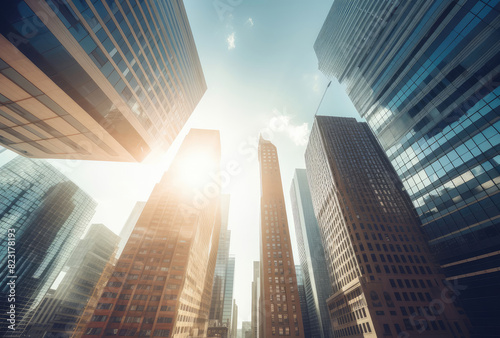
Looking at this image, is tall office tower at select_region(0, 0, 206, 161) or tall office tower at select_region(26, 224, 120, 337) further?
tall office tower at select_region(26, 224, 120, 337)

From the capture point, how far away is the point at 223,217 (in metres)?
191

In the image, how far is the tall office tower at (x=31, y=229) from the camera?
81.6m

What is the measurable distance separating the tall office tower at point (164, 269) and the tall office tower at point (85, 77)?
54140 millimetres

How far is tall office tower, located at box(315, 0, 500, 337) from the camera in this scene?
3456 cm

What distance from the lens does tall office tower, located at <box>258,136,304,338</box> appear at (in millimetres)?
59500

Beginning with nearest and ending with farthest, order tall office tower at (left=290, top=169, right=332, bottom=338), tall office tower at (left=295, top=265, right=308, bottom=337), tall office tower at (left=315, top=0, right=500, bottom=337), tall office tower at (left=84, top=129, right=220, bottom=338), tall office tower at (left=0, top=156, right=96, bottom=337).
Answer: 1. tall office tower at (left=315, top=0, right=500, bottom=337)
2. tall office tower at (left=84, top=129, right=220, bottom=338)
3. tall office tower at (left=0, top=156, right=96, bottom=337)
4. tall office tower at (left=290, top=169, right=332, bottom=338)
5. tall office tower at (left=295, top=265, right=308, bottom=337)

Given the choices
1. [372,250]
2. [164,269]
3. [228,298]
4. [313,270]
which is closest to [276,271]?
[372,250]

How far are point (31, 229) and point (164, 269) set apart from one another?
84.8 meters

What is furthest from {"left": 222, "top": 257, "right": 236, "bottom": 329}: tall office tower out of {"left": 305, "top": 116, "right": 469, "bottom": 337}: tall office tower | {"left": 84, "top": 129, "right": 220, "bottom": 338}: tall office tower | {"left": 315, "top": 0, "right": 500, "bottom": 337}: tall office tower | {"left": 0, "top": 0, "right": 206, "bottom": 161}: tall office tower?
{"left": 0, "top": 0, "right": 206, "bottom": 161}: tall office tower

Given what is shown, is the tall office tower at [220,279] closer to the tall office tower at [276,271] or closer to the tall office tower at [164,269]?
the tall office tower at [164,269]

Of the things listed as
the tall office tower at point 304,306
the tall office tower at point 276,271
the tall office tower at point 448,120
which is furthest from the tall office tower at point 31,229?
the tall office tower at point 304,306

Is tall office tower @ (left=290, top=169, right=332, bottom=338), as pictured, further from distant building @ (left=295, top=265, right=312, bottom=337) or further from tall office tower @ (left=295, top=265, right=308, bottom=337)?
distant building @ (left=295, top=265, right=312, bottom=337)

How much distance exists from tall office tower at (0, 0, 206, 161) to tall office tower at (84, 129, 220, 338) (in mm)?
54140

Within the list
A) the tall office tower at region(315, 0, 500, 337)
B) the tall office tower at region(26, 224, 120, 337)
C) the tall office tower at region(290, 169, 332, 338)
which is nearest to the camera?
the tall office tower at region(315, 0, 500, 337)
